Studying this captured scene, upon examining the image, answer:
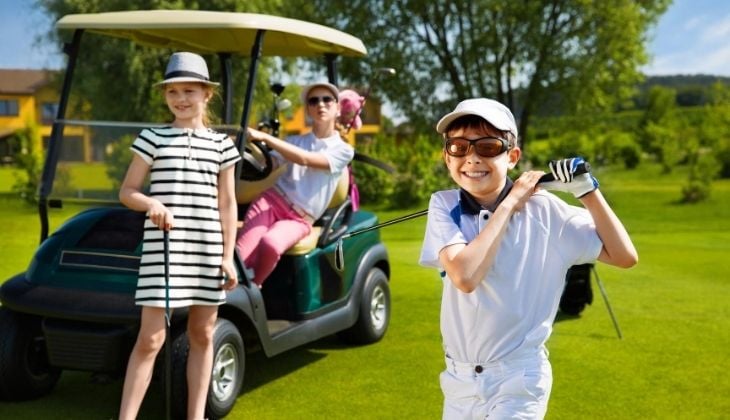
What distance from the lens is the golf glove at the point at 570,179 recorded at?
2201 mm

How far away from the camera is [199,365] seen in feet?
13.0

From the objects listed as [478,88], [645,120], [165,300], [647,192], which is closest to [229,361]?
[165,300]

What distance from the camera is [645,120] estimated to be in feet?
109

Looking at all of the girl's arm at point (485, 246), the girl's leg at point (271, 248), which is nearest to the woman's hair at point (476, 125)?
the girl's arm at point (485, 246)

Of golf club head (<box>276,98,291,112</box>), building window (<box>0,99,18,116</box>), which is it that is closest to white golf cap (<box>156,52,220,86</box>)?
golf club head (<box>276,98,291,112</box>)

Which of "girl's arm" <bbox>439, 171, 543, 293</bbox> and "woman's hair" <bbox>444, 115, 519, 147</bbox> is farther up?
"woman's hair" <bbox>444, 115, 519, 147</bbox>

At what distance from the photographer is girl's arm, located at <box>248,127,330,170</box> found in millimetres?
4719

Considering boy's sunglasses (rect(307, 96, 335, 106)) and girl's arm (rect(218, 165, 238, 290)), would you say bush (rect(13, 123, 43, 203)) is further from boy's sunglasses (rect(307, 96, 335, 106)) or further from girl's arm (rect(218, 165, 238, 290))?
girl's arm (rect(218, 165, 238, 290))

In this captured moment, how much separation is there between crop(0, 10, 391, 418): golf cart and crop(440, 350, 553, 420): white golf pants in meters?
1.50

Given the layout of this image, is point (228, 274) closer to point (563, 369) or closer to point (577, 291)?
point (563, 369)

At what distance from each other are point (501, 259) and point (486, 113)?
0.36m

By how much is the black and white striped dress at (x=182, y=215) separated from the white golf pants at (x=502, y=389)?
1551 mm

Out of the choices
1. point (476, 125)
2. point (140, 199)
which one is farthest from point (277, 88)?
point (476, 125)

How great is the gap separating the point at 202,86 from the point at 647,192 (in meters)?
20.6
